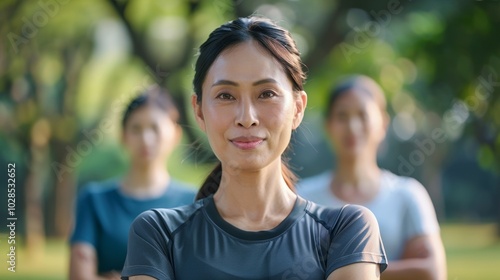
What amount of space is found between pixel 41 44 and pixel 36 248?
143cm

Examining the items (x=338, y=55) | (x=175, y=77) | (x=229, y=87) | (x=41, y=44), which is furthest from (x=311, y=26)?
(x=229, y=87)

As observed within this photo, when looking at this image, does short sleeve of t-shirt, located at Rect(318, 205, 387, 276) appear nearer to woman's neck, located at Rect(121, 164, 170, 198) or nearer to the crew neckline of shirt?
the crew neckline of shirt

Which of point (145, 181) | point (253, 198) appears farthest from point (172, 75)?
point (253, 198)

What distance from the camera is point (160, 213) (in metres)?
1.60

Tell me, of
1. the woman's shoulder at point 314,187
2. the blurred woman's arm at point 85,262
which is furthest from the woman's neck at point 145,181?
the woman's shoulder at point 314,187

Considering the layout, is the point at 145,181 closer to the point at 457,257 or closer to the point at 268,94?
the point at 268,94

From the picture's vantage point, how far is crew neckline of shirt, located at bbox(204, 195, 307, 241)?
157 centimetres

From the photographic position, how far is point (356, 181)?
137 inches

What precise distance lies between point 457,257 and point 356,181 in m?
3.33

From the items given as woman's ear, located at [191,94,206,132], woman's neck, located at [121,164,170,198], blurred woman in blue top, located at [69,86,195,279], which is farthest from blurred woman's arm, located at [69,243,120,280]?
woman's ear, located at [191,94,206,132]

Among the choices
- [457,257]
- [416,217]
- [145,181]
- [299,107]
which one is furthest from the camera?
[457,257]

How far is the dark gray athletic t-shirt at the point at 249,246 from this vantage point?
1531mm

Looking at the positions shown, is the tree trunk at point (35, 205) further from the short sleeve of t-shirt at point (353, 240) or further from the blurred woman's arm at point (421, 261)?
the short sleeve of t-shirt at point (353, 240)

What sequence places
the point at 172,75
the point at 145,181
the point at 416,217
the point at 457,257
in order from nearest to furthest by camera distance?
the point at 416,217
the point at 145,181
the point at 172,75
the point at 457,257
